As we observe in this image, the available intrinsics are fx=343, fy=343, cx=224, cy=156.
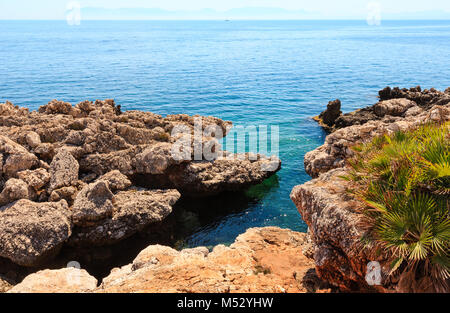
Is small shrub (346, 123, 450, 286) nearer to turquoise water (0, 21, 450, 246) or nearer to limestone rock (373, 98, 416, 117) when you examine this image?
turquoise water (0, 21, 450, 246)

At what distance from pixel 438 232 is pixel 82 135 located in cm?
1888

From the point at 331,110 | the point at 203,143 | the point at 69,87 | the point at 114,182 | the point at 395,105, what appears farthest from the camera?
the point at 69,87

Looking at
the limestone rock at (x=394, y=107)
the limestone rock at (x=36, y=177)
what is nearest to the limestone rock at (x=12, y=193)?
the limestone rock at (x=36, y=177)

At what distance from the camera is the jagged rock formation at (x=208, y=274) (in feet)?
26.8

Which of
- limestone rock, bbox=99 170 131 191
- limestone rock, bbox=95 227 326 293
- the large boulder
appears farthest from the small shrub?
limestone rock, bbox=99 170 131 191

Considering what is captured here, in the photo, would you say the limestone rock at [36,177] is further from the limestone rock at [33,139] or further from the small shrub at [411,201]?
the small shrub at [411,201]

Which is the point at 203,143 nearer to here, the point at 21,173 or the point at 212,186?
the point at 212,186

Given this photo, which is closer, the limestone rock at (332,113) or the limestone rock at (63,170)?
the limestone rock at (63,170)

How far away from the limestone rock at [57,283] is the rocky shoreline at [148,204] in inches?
1.1

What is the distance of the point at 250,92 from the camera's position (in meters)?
53.4

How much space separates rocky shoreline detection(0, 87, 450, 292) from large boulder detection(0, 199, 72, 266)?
4cm

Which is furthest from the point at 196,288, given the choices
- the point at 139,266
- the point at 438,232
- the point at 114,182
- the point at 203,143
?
the point at 203,143

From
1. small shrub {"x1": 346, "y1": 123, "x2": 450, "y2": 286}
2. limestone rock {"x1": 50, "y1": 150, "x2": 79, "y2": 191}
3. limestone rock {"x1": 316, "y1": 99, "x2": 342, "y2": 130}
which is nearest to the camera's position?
small shrub {"x1": 346, "y1": 123, "x2": 450, "y2": 286}

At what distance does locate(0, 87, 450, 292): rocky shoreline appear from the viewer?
8.38m
